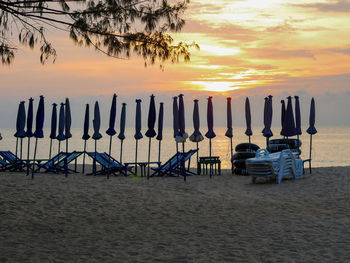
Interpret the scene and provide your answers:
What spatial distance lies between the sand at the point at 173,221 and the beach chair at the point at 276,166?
1.31 feet

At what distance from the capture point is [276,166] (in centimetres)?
1312

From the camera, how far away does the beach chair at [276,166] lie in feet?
42.4

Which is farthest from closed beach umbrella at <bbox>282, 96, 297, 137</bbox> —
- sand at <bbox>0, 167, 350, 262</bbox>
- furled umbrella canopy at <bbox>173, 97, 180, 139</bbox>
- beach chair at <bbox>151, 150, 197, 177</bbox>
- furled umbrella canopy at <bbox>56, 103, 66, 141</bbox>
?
furled umbrella canopy at <bbox>56, 103, 66, 141</bbox>

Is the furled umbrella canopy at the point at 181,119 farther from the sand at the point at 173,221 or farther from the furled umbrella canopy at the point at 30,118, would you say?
the furled umbrella canopy at the point at 30,118

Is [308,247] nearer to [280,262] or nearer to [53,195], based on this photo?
[280,262]

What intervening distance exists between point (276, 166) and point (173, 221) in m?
5.89

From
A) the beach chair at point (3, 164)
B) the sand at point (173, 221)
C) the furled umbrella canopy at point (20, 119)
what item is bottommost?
the sand at point (173, 221)

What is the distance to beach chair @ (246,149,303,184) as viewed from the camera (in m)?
12.9

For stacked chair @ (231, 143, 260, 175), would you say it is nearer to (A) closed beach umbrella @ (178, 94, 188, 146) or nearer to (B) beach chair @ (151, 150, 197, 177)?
(B) beach chair @ (151, 150, 197, 177)

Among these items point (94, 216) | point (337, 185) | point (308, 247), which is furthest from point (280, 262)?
point (337, 185)

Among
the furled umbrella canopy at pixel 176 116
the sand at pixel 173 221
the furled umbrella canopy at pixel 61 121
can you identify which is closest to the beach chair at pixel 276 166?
the sand at pixel 173 221

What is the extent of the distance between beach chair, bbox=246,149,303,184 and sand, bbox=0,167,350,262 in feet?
1.31

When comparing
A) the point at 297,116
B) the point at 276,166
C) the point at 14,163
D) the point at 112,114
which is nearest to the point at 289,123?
the point at 297,116

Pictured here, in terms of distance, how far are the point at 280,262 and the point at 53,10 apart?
489 centimetres
